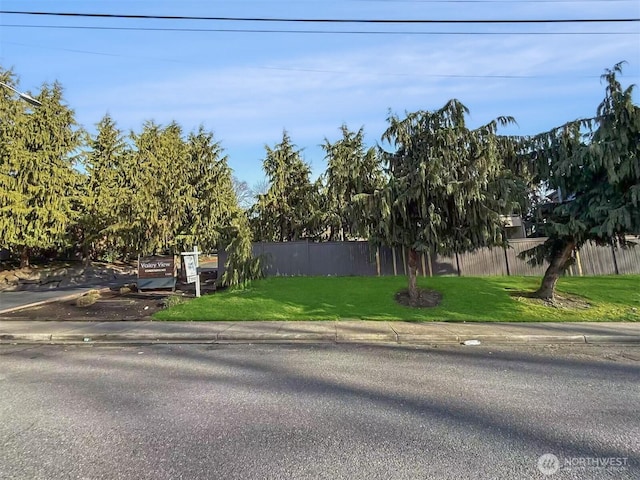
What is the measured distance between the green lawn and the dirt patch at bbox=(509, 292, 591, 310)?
103 millimetres

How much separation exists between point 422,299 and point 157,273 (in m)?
10.8

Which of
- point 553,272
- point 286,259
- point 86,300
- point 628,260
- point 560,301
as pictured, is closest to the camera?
point 560,301

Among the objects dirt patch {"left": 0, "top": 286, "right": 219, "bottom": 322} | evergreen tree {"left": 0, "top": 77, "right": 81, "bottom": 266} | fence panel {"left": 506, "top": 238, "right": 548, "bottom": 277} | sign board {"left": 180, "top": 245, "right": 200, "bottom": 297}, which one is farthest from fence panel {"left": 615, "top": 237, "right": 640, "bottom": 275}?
evergreen tree {"left": 0, "top": 77, "right": 81, "bottom": 266}

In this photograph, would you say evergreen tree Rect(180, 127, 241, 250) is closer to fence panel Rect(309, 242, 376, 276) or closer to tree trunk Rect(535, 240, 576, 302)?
fence panel Rect(309, 242, 376, 276)

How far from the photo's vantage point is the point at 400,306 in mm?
11383

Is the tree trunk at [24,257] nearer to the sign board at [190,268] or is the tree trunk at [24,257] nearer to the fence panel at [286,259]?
the fence panel at [286,259]

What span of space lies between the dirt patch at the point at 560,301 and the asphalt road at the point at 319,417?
5.11 meters

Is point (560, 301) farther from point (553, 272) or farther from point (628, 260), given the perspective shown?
point (628, 260)

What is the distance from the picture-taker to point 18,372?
19.0 ft

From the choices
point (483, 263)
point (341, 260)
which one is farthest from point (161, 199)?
point (483, 263)

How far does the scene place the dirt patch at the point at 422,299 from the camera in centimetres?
1158

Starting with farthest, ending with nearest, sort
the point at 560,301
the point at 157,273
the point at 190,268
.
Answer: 1. the point at 157,273
2. the point at 190,268
3. the point at 560,301

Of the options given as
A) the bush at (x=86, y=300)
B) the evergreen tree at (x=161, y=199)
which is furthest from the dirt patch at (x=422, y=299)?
the evergreen tree at (x=161, y=199)

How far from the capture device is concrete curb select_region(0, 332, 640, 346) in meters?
7.97
